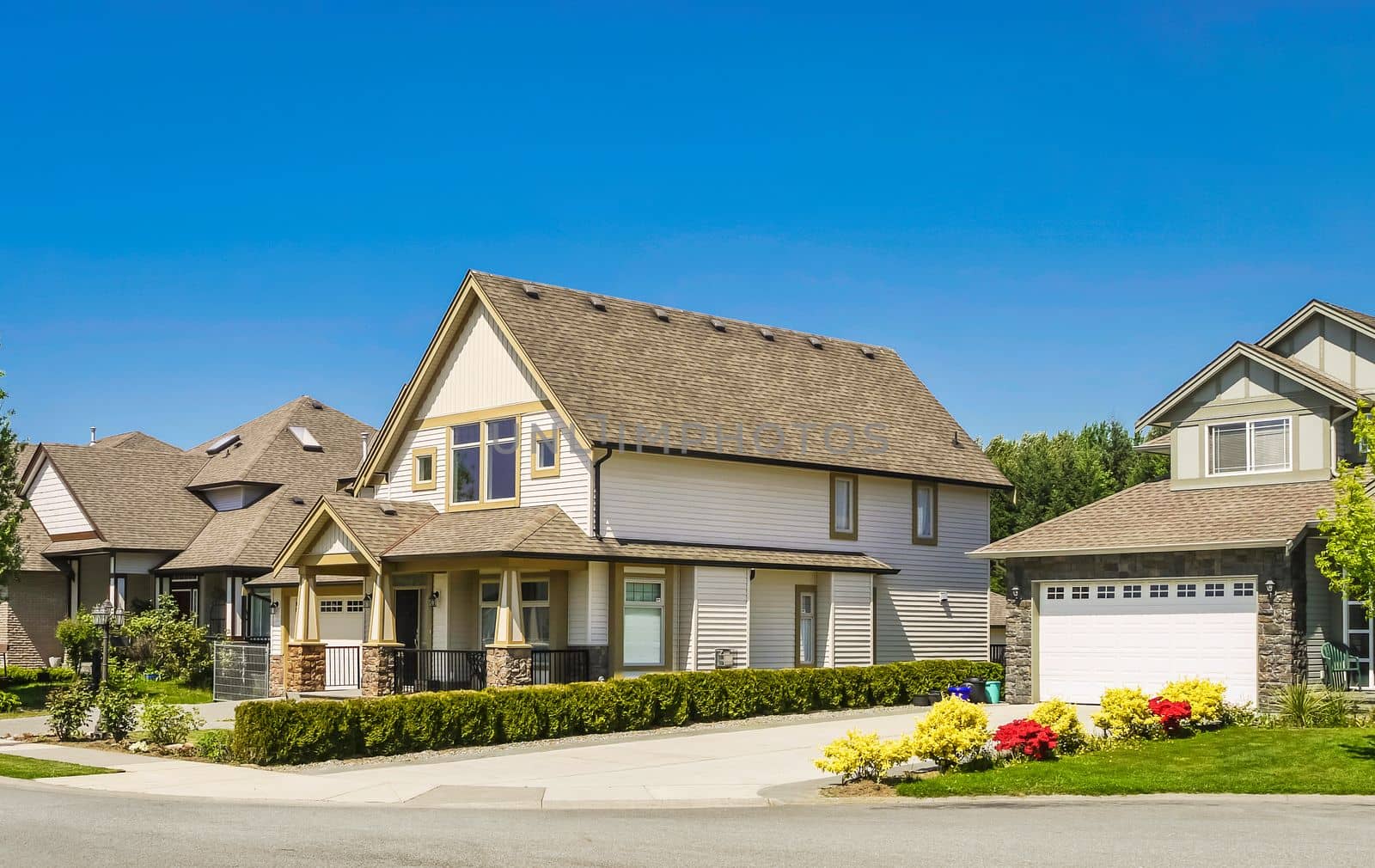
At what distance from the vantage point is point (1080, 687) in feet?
94.2

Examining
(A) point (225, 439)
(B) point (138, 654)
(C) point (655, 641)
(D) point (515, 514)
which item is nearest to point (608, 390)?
(D) point (515, 514)

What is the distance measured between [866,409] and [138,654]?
68.8 feet

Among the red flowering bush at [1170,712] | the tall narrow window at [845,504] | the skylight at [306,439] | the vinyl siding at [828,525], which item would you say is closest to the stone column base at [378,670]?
the vinyl siding at [828,525]

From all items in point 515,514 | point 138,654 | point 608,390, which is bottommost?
point 138,654

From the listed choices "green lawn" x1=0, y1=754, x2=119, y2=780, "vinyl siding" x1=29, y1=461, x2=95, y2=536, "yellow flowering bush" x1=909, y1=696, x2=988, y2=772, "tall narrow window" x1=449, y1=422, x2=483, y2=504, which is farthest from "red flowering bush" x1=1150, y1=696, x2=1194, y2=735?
"vinyl siding" x1=29, y1=461, x2=95, y2=536

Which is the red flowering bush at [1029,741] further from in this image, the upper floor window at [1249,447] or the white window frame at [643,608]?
the upper floor window at [1249,447]

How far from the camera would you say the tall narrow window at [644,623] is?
29562 millimetres

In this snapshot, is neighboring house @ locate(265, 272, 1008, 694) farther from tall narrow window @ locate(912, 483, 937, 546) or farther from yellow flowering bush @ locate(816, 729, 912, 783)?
yellow flowering bush @ locate(816, 729, 912, 783)

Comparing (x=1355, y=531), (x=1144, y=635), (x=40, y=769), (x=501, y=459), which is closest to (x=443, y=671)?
(x=501, y=459)

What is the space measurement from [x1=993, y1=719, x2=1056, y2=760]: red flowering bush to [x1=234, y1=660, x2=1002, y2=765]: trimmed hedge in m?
8.75

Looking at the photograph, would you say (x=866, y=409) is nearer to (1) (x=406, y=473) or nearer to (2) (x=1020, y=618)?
(2) (x=1020, y=618)

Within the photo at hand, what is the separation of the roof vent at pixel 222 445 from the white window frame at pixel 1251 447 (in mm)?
Result: 32160

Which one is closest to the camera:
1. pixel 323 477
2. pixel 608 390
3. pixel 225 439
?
pixel 608 390

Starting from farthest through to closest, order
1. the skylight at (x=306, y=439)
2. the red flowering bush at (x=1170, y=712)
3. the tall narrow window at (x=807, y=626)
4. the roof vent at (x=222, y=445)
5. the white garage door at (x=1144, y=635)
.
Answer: the roof vent at (x=222, y=445) < the skylight at (x=306, y=439) < the tall narrow window at (x=807, y=626) < the white garage door at (x=1144, y=635) < the red flowering bush at (x=1170, y=712)
